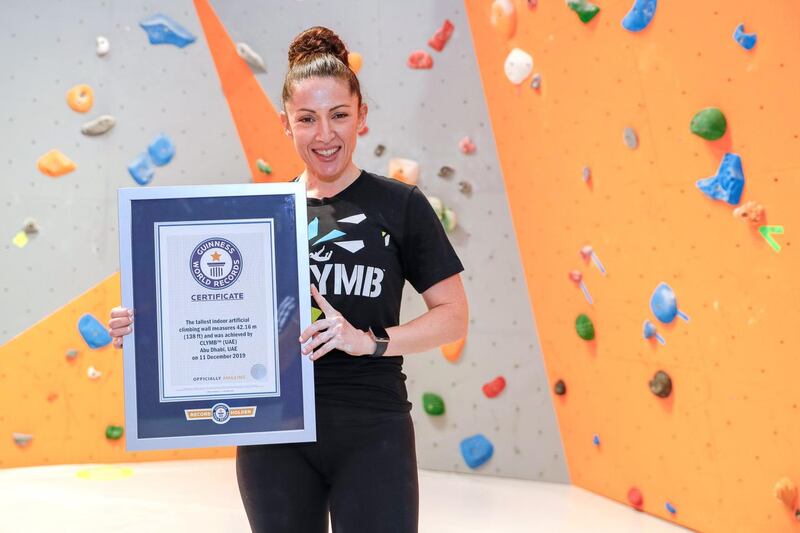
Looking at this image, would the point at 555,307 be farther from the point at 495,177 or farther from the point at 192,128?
the point at 192,128

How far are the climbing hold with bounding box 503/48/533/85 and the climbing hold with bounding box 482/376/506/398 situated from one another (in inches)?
46.8

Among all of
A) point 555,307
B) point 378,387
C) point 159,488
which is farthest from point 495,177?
point 378,387

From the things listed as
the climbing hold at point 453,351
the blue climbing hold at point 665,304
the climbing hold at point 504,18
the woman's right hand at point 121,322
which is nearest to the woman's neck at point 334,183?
the woman's right hand at point 121,322

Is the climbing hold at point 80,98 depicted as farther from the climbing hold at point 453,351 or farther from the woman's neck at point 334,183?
the woman's neck at point 334,183

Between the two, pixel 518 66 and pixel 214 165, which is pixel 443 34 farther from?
pixel 214 165

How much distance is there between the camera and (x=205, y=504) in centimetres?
322

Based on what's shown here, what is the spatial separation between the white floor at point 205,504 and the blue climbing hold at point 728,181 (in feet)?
3.63

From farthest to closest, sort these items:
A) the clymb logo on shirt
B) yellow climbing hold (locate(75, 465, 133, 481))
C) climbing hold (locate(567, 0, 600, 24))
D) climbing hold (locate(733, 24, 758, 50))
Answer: yellow climbing hold (locate(75, 465, 133, 481))
climbing hold (locate(567, 0, 600, 24))
climbing hold (locate(733, 24, 758, 50))
the clymb logo on shirt

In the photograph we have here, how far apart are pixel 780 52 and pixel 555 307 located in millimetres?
1334

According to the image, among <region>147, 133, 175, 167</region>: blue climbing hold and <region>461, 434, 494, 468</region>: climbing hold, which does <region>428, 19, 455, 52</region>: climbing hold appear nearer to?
<region>147, 133, 175, 167</region>: blue climbing hold

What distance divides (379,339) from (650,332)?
1.69 meters

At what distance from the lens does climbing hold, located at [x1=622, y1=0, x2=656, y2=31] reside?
2705 millimetres

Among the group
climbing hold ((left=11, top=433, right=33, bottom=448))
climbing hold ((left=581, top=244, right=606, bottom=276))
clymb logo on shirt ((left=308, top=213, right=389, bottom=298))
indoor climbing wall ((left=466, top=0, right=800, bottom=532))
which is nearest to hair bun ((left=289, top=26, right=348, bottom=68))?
clymb logo on shirt ((left=308, top=213, right=389, bottom=298))

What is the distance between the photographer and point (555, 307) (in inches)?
131
